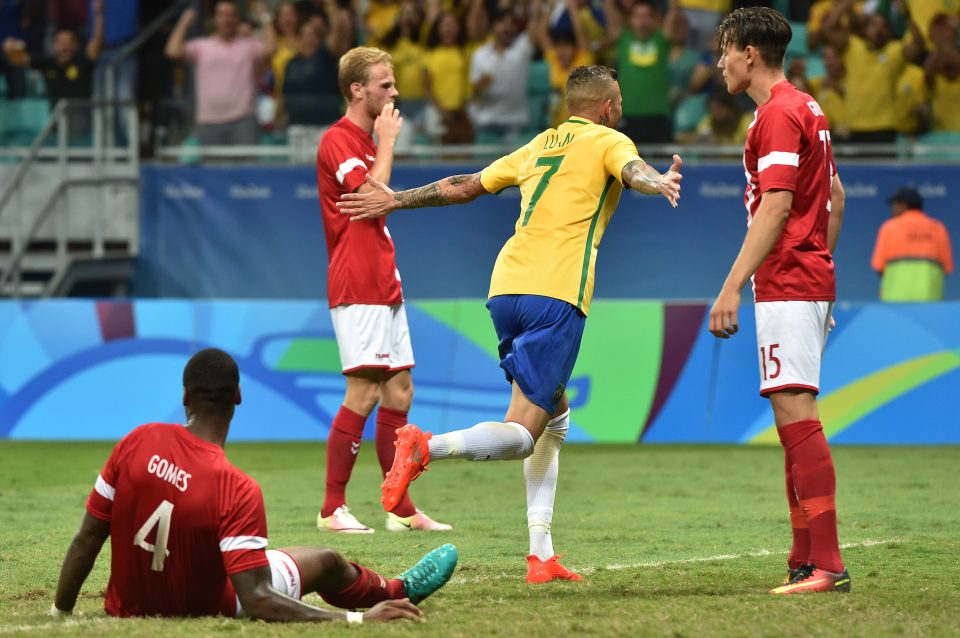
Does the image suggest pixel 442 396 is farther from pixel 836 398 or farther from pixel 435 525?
pixel 435 525

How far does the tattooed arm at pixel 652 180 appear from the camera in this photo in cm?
581

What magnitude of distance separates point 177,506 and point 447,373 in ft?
28.3

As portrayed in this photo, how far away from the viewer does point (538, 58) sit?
16828 mm

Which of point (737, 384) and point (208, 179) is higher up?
point (208, 179)

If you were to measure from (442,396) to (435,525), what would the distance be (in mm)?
5092

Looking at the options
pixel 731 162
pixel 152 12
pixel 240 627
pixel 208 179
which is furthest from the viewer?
pixel 152 12

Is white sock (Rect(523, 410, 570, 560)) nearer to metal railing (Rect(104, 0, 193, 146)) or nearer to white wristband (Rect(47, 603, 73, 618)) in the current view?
white wristband (Rect(47, 603, 73, 618))

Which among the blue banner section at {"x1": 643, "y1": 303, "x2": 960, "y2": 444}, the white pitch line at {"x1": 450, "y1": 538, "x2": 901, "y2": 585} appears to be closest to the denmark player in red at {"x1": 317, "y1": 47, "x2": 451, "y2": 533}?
the white pitch line at {"x1": 450, "y1": 538, "x2": 901, "y2": 585}

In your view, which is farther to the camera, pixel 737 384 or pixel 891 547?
pixel 737 384

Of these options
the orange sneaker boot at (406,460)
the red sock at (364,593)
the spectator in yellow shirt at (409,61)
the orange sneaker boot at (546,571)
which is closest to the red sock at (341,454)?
the orange sneaker boot at (546,571)

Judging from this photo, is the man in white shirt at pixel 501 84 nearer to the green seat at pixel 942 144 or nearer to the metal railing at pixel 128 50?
the metal railing at pixel 128 50

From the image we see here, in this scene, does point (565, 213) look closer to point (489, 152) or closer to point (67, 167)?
point (489, 152)

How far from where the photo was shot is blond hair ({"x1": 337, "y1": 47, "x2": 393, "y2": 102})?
846 cm

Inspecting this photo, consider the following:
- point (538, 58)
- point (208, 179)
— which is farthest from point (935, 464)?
point (208, 179)
